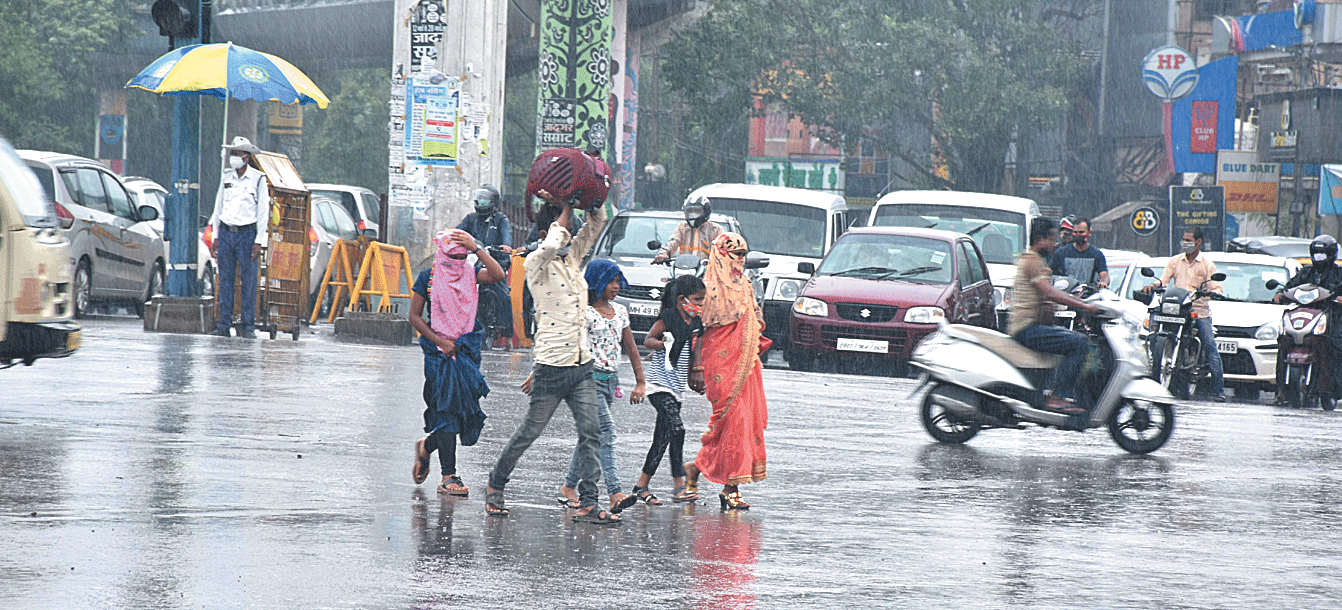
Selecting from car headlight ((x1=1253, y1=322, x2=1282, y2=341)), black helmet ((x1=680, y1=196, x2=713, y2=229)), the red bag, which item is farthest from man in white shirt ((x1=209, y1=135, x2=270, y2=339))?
car headlight ((x1=1253, y1=322, x2=1282, y2=341))

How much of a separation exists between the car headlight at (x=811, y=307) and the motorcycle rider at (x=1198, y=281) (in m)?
3.24

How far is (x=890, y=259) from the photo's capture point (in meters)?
18.5

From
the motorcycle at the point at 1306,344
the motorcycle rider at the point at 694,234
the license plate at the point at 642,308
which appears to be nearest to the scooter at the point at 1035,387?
the motorcycle rider at the point at 694,234

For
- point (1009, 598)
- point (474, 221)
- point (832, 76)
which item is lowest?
point (1009, 598)

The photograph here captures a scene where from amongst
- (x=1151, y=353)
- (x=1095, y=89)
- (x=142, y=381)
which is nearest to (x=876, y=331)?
(x=1151, y=353)

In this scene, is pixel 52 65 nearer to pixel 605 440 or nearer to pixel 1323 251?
pixel 1323 251

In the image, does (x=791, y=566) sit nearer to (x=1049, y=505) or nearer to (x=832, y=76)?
(x=1049, y=505)

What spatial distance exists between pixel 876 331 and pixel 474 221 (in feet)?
13.7

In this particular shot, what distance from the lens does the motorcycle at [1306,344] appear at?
16.2 metres

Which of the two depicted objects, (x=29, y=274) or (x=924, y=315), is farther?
→ (x=924, y=315)

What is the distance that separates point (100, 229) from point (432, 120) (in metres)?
4.85

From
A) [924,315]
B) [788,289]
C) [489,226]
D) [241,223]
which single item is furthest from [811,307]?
[241,223]

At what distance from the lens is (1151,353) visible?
1714 cm

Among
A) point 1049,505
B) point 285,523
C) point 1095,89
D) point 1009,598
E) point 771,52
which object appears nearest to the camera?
point 1009,598
